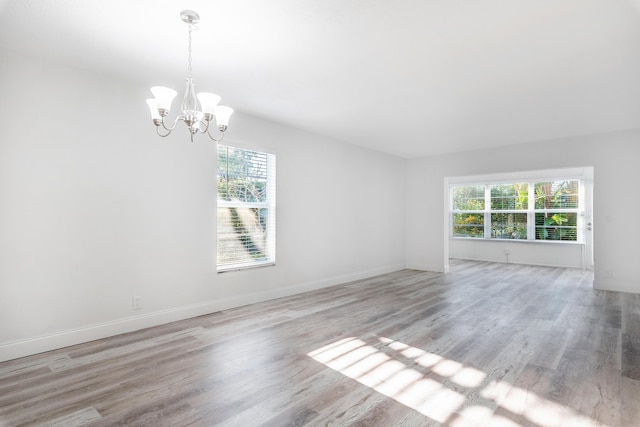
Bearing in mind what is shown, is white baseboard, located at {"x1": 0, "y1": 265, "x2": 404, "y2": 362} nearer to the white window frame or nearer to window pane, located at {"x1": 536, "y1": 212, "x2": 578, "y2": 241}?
the white window frame

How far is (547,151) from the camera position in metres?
5.82

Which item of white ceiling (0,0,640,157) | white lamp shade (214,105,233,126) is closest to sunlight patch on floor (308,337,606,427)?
white lamp shade (214,105,233,126)

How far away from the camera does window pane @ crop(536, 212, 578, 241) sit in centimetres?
810

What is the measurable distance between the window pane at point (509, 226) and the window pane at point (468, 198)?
500mm

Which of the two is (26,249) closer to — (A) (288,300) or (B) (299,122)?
(A) (288,300)

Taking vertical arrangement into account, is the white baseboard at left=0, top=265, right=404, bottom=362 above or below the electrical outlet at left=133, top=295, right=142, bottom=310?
below

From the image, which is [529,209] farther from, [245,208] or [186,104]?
[186,104]

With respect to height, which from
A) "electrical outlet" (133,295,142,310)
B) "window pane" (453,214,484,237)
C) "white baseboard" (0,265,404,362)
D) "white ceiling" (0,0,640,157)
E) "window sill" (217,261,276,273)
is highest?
"white ceiling" (0,0,640,157)

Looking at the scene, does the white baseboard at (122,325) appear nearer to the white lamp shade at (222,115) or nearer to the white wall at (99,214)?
the white wall at (99,214)

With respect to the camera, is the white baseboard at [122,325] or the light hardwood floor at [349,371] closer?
the light hardwood floor at [349,371]

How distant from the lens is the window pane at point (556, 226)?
8.10 meters

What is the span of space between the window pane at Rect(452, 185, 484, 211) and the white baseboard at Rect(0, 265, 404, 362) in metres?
6.57

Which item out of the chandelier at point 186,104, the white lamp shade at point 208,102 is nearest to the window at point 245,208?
the chandelier at point 186,104

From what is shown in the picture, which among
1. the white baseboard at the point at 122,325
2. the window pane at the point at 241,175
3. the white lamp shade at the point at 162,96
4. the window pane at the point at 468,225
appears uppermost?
the white lamp shade at the point at 162,96
